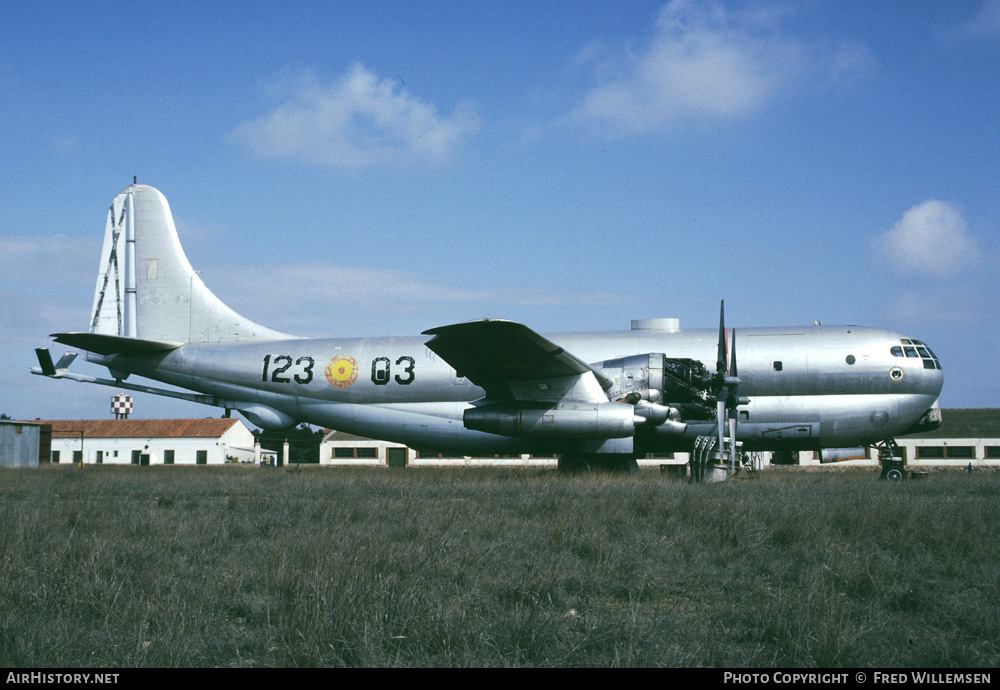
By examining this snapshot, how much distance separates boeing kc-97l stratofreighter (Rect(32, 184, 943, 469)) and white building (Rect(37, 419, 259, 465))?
42.9m

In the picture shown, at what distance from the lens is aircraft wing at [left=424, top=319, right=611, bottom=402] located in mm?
17969

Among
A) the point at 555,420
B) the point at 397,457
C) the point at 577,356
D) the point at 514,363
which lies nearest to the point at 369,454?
the point at 397,457

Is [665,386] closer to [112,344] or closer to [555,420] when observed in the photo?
[555,420]

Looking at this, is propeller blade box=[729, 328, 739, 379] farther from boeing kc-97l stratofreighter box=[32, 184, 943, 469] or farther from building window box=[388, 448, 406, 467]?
building window box=[388, 448, 406, 467]

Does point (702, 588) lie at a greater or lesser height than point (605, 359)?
lesser

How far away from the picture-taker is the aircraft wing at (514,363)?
18.0 meters

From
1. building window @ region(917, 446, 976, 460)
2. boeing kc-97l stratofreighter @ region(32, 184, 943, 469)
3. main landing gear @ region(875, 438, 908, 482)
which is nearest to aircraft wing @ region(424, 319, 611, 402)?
boeing kc-97l stratofreighter @ region(32, 184, 943, 469)

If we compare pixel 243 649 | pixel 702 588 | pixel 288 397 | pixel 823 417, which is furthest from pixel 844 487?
pixel 288 397

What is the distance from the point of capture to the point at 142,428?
6856cm

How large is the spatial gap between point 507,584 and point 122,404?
76.5m

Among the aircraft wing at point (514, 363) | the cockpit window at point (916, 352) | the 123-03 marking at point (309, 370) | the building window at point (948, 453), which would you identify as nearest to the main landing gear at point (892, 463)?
the cockpit window at point (916, 352)

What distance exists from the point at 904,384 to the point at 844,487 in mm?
8078

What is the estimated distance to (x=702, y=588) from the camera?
679 cm

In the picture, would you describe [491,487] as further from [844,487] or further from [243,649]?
[243,649]
